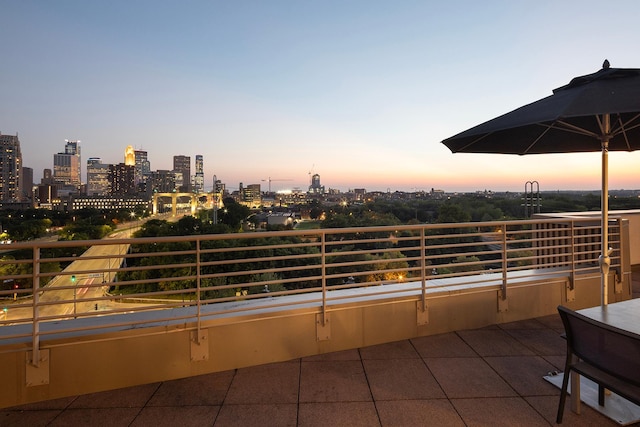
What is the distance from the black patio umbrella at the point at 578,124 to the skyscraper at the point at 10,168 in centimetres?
10123

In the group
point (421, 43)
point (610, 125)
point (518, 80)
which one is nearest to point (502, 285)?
point (610, 125)

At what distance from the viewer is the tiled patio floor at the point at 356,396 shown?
233 cm

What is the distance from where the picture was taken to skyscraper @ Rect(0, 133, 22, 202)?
76.5m

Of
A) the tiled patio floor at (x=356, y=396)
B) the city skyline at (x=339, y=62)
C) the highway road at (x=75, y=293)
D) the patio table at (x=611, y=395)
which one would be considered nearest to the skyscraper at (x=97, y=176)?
the highway road at (x=75, y=293)

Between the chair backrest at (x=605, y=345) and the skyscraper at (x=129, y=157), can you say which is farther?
the skyscraper at (x=129, y=157)

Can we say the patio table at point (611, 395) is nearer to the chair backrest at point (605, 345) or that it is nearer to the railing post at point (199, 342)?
the chair backrest at point (605, 345)

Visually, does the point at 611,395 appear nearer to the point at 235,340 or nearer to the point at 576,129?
the point at 576,129

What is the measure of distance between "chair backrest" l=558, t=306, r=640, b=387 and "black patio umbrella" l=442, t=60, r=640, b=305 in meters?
1.23

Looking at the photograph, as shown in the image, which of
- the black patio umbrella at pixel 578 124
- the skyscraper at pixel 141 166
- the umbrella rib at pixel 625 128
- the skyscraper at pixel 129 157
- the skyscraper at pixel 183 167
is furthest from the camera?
the skyscraper at pixel 183 167

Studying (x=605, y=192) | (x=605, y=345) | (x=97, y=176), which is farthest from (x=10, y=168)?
(x=605, y=345)

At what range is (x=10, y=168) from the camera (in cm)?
7962

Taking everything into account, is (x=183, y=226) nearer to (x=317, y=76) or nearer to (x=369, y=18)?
(x=317, y=76)

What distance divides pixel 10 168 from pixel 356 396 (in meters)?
109

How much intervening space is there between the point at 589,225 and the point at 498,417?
14.0 ft
